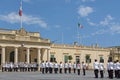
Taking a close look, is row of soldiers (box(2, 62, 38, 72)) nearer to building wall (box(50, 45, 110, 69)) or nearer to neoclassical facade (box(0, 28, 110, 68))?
neoclassical facade (box(0, 28, 110, 68))

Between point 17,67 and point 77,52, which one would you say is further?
point 77,52

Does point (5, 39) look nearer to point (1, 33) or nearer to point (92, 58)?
point (1, 33)

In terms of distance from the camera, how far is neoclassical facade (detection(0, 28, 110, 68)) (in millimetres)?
62250

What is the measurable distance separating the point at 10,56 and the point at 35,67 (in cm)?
883

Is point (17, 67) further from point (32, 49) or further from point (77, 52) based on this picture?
point (77, 52)

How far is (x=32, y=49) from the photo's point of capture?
227 ft

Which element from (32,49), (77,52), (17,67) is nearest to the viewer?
(17,67)

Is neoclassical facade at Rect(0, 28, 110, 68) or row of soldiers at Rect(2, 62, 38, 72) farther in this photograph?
neoclassical facade at Rect(0, 28, 110, 68)

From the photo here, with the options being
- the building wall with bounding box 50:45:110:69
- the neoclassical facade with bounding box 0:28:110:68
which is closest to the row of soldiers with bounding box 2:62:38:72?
the neoclassical facade with bounding box 0:28:110:68

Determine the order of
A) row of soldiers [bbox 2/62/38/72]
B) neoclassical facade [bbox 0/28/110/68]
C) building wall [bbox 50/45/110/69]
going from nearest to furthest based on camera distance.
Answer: row of soldiers [bbox 2/62/38/72] → neoclassical facade [bbox 0/28/110/68] → building wall [bbox 50/45/110/69]

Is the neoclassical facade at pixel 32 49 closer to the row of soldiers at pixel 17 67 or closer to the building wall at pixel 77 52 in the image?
the building wall at pixel 77 52

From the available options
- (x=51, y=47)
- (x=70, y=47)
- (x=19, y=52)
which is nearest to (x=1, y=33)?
(x=19, y=52)

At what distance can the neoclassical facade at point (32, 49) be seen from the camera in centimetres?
6225

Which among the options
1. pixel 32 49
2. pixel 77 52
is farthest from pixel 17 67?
pixel 77 52
